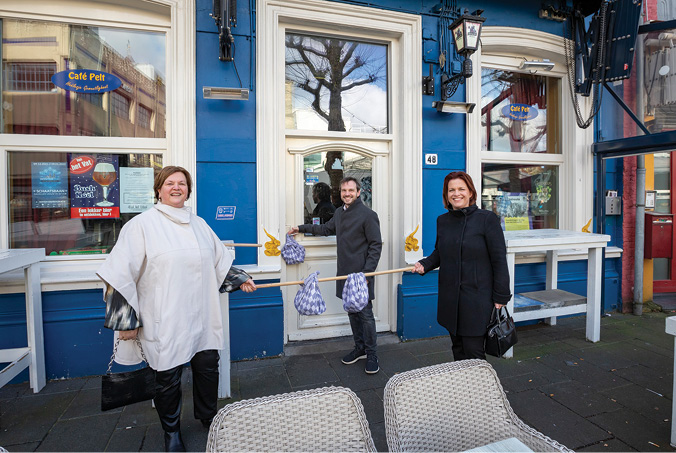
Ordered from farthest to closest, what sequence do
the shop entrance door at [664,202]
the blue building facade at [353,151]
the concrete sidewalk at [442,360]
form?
the shop entrance door at [664,202] < the blue building facade at [353,151] < the concrete sidewalk at [442,360]

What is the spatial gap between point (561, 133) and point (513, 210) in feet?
4.40

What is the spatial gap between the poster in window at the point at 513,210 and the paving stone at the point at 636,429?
263 centimetres

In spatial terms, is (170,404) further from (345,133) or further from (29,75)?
(29,75)

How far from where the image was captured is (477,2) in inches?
177

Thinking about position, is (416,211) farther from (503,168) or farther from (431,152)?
(503,168)

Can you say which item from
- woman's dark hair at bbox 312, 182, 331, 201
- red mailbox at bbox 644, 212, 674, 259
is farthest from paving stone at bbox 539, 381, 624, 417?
red mailbox at bbox 644, 212, 674, 259

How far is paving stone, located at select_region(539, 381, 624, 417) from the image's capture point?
284cm

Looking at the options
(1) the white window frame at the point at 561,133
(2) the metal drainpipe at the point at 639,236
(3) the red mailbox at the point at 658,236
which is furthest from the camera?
(3) the red mailbox at the point at 658,236

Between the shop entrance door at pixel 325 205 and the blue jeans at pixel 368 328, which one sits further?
the shop entrance door at pixel 325 205

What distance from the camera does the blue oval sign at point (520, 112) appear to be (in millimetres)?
5039

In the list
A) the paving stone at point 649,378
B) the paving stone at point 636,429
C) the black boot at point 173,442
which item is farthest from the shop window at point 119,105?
the paving stone at point 649,378

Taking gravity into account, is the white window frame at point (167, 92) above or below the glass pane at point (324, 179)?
above

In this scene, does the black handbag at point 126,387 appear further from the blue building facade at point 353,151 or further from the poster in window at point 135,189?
the poster in window at point 135,189

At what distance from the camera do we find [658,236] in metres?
5.37
